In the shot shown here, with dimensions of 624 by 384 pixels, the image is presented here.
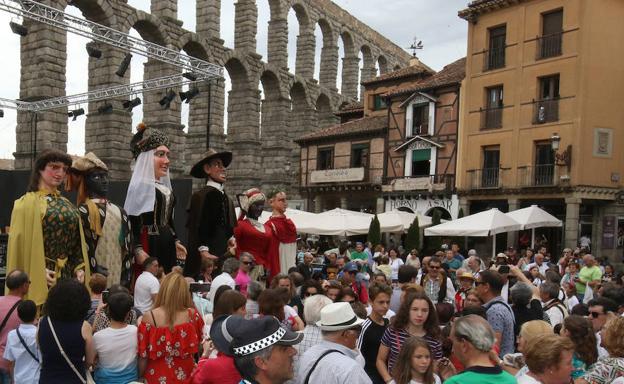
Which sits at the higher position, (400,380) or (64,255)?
(64,255)

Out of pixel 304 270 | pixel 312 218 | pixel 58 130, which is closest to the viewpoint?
pixel 304 270

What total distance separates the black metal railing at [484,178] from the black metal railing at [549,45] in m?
5.36

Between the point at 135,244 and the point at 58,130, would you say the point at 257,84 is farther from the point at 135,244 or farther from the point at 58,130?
the point at 135,244

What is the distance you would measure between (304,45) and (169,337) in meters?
38.8

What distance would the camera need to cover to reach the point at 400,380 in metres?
4.70

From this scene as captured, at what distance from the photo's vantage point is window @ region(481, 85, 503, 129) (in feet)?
90.5

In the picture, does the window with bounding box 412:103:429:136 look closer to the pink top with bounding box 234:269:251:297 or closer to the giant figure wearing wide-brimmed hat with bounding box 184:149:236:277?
the giant figure wearing wide-brimmed hat with bounding box 184:149:236:277

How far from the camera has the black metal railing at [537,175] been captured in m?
25.3

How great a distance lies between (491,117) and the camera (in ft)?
91.8

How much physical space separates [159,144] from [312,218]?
1602 centimetres

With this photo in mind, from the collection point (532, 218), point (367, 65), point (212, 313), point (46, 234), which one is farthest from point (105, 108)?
point (367, 65)

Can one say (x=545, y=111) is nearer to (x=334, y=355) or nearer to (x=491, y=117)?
(x=491, y=117)

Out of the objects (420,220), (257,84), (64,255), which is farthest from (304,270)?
(257,84)

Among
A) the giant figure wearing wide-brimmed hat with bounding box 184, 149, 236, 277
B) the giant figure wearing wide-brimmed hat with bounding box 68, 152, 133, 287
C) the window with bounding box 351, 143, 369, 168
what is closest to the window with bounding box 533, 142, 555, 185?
the window with bounding box 351, 143, 369, 168
